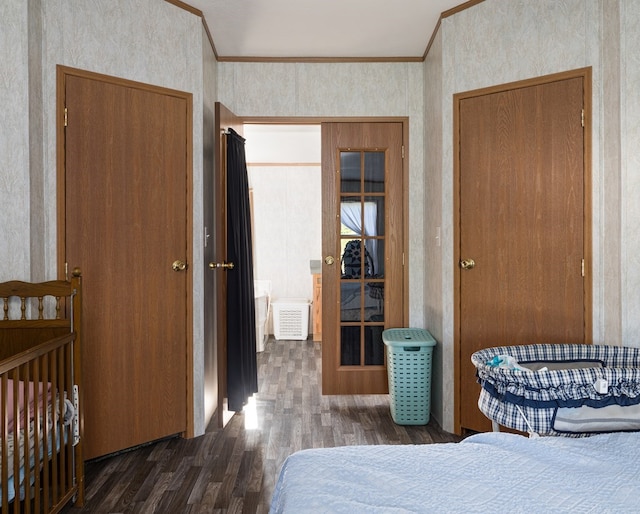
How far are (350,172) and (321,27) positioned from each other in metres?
1.04

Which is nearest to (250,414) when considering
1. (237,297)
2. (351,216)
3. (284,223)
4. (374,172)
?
(237,297)

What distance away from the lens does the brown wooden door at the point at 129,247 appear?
265 cm

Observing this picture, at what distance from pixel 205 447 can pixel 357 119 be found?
2.49m

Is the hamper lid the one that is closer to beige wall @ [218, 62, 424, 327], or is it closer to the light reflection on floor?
beige wall @ [218, 62, 424, 327]

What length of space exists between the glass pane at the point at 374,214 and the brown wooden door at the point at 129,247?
1429mm

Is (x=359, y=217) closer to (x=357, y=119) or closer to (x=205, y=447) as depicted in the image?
(x=357, y=119)

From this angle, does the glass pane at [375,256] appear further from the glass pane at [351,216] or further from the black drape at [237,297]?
the black drape at [237,297]

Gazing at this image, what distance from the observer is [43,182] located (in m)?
2.52

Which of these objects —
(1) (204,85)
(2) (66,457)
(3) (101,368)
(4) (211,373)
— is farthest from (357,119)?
(2) (66,457)

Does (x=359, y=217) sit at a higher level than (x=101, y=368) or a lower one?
higher

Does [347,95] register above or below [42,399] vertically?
above

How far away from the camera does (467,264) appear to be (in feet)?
10.2

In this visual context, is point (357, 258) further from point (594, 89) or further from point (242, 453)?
point (594, 89)

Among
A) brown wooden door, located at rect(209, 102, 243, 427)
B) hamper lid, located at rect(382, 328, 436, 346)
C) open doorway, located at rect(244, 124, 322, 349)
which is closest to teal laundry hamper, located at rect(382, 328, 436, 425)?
hamper lid, located at rect(382, 328, 436, 346)
